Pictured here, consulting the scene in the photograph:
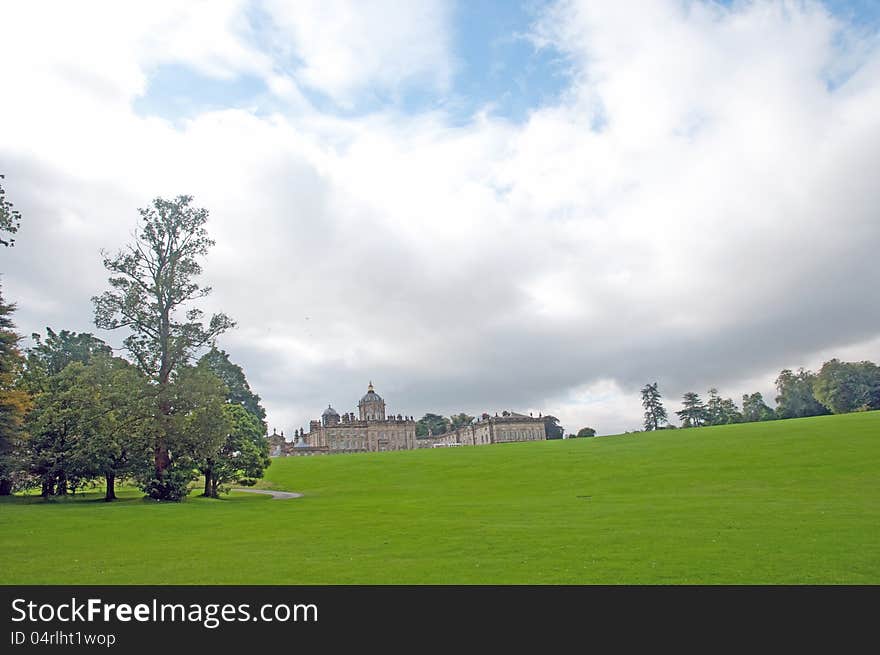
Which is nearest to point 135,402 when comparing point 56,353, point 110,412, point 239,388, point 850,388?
point 110,412

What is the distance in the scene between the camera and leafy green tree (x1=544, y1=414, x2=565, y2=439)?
183 meters

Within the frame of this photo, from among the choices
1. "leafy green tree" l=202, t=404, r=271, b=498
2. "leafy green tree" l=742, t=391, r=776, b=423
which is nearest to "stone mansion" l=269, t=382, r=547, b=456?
"leafy green tree" l=742, t=391, r=776, b=423

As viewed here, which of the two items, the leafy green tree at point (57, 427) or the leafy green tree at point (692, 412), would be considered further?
the leafy green tree at point (692, 412)

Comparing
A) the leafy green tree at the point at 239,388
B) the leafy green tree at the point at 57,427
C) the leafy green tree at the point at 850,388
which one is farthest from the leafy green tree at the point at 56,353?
the leafy green tree at the point at 850,388

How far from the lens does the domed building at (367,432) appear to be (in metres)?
171

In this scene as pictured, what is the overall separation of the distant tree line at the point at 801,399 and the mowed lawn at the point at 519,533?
84.8m

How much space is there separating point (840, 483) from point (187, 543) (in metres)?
37.3

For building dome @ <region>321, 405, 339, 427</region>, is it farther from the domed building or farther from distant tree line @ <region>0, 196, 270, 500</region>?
distant tree line @ <region>0, 196, 270, 500</region>

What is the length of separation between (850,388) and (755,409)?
92.0 feet

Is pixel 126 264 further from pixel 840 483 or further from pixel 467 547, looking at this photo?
pixel 840 483

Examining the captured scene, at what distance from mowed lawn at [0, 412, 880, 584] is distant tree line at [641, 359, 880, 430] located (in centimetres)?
8482

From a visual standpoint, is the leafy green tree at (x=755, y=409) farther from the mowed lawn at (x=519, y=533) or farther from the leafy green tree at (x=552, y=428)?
the mowed lawn at (x=519, y=533)
